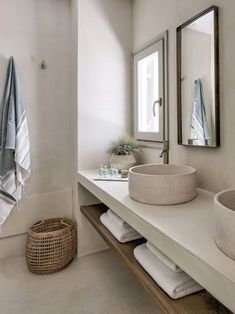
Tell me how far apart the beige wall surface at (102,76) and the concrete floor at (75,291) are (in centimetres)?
84

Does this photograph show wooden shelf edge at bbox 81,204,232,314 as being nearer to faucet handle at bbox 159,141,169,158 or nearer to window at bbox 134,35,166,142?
faucet handle at bbox 159,141,169,158

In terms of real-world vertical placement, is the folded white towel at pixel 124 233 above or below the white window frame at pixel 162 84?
below

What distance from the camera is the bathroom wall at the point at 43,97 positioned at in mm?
1810

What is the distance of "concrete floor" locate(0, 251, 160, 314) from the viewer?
4.57 ft

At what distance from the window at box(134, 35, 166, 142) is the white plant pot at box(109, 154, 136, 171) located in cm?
21

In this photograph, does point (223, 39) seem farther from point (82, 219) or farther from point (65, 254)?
point (65, 254)

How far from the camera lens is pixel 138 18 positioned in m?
1.89

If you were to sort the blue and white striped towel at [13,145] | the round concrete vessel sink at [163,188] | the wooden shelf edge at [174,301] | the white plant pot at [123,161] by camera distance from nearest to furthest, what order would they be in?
1. the wooden shelf edge at [174,301]
2. the round concrete vessel sink at [163,188]
3. the blue and white striped towel at [13,145]
4. the white plant pot at [123,161]

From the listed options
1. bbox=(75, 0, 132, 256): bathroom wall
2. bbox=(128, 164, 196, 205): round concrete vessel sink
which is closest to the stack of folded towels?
bbox=(128, 164, 196, 205): round concrete vessel sink

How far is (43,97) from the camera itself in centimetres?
193

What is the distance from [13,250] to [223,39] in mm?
2109

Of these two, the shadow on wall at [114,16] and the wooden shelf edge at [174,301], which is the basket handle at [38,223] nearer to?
the wooden shelf edge at [174,301]

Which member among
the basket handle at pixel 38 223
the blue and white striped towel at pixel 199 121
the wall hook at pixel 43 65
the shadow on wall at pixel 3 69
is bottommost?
the basket handle at pixel 38 223

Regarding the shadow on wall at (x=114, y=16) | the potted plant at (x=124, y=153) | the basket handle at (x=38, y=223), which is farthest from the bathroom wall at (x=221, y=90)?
the basket handle at (x=38, y=223)
